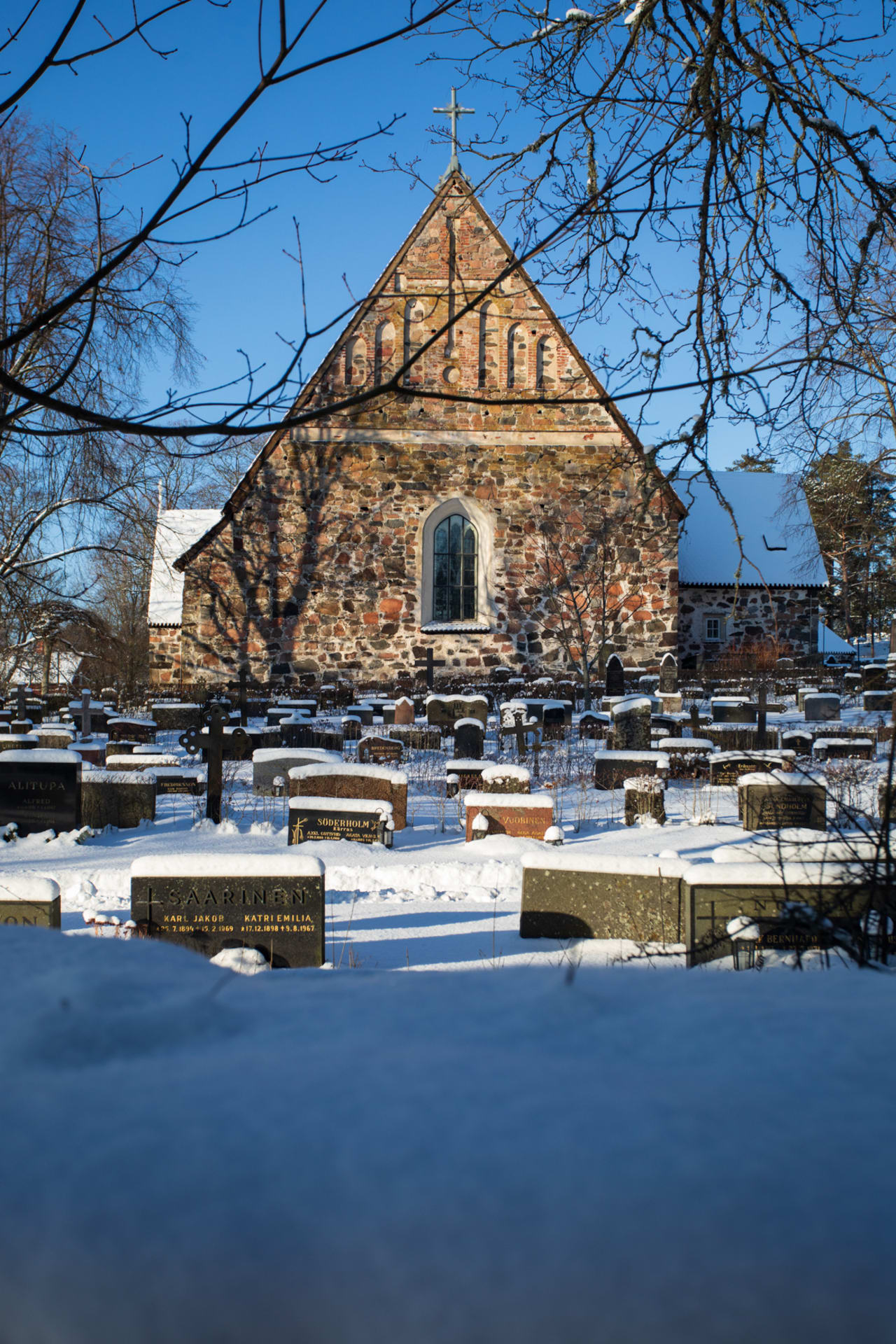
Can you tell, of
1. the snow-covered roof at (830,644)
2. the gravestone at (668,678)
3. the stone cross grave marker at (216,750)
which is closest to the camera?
the stone cross grave marker at (216,750)

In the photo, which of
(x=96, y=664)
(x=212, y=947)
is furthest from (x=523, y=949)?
(x=96, y=664)

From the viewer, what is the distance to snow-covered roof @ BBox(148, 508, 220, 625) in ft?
72.8

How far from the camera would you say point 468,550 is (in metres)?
21.1

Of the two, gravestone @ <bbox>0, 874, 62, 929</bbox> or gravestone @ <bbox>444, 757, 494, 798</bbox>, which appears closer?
gravestone @ <bbox>0, 874, 62, 929</bbox>

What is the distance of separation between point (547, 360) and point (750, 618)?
8.74 meters

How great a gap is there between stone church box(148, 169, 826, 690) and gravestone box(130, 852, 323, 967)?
601 inches

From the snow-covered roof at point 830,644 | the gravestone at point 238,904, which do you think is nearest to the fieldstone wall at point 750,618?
the snow-covered roof at point 830,644

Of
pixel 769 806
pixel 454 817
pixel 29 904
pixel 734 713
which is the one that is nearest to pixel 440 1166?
pixel 29 904

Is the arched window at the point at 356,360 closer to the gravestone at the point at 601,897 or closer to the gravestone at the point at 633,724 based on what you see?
the gravestone at the point at 633,724

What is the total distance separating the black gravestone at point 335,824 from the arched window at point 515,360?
14.9 m

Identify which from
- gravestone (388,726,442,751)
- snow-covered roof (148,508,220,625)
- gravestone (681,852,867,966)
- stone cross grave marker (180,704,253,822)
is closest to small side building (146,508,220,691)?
snow-covered roof (148,508,220,625)

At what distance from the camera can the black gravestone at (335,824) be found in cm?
806

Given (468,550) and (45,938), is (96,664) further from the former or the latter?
(45,938)

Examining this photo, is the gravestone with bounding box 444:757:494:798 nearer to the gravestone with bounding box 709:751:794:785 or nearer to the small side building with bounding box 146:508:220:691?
the gravestone with bounding box 709:751:794:785
